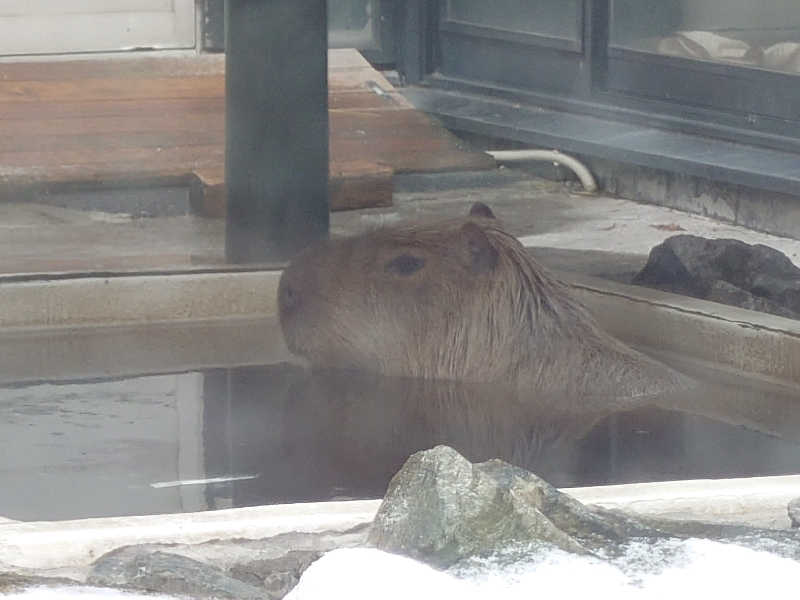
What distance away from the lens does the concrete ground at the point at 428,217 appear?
6.46 m

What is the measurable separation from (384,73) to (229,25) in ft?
11.8

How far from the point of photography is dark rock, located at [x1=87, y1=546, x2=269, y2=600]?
111 inches

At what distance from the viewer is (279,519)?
3.14 m

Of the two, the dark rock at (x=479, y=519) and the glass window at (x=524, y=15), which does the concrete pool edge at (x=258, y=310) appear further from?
the glass window at (x=524, y=15)

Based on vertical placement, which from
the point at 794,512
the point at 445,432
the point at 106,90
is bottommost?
the point at 445,432

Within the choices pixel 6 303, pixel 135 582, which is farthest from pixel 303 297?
pixel 135 582

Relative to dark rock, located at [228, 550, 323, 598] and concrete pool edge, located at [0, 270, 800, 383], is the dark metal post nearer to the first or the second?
concrete pool edge, located at [0, 270, 800, 383]

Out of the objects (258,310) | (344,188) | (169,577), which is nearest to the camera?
(169,577)

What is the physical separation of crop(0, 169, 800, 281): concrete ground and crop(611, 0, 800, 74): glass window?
0.73 metres

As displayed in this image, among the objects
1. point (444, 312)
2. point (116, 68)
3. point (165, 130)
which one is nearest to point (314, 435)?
point (444, 312)

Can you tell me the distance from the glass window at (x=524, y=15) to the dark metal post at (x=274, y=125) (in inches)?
116

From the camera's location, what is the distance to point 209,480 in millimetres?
3904

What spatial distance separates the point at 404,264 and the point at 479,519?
6.59ft

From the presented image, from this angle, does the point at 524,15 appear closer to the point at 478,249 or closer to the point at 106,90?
the point at 106,90
